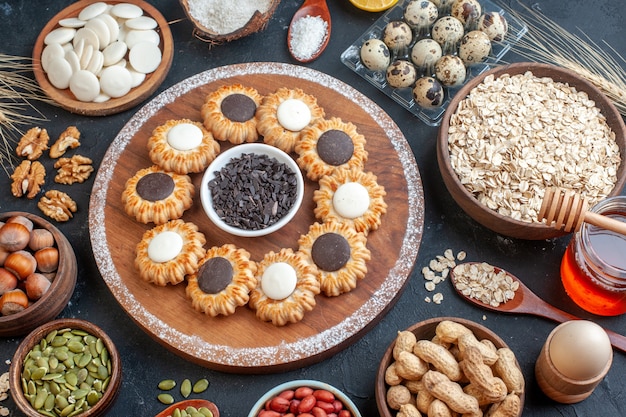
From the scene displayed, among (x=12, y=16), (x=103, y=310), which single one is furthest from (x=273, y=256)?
(x=12, y=16)

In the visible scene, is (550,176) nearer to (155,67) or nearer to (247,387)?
(247,387)

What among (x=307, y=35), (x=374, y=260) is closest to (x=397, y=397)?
(x=374, y=260)

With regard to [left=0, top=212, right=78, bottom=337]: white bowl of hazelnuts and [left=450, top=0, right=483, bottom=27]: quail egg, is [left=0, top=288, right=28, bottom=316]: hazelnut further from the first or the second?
[left=450, top=0, right=483, bottom=27]: quail egg

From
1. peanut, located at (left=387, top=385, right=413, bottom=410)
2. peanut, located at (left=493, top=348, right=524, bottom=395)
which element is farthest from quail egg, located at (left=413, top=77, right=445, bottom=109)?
peanut, located at (left=387, top=385, right=413, bottom=410)

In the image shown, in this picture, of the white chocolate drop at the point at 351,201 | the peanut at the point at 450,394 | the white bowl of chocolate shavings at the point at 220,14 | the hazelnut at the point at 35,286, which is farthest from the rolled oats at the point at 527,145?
the hazelnut at the point at 35,286

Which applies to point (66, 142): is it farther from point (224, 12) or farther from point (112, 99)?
point (224, 12)

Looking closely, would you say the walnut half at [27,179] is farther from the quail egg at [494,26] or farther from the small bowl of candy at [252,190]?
the quail egg at [494,26]

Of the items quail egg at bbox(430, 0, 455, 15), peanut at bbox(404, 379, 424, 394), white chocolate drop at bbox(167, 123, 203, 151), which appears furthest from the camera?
quail egg at bbox(430, 0, 455, 15)
